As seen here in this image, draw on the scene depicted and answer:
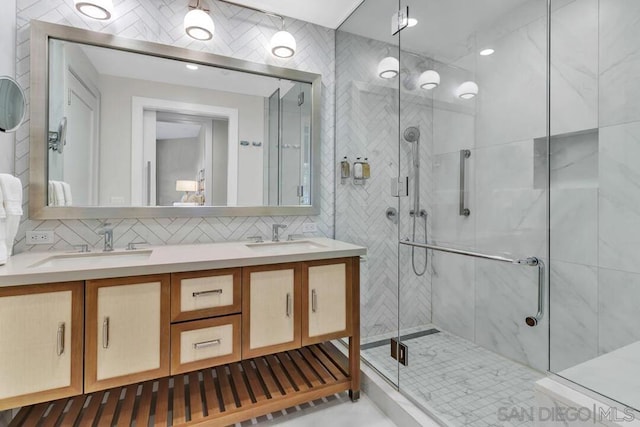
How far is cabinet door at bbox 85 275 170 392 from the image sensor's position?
4.33 ft

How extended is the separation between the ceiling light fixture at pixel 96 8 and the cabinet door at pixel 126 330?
1.52 m

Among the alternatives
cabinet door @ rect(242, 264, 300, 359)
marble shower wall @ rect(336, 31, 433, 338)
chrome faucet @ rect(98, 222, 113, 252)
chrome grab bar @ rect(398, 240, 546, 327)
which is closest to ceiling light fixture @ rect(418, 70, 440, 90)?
marble shower wall @ rect(336, 31, 433, 338)

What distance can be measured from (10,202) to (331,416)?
6.33ft

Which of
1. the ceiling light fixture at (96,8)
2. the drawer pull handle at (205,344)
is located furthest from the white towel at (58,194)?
the drawer pull handle at (205,344)

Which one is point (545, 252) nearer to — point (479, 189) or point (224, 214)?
point (479, 189)

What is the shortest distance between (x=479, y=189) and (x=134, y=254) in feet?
7.30

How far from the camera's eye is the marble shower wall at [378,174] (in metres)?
2.26

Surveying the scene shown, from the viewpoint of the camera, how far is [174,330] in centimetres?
145

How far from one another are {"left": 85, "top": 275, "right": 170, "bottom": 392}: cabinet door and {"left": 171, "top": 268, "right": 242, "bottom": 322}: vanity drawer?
5cm

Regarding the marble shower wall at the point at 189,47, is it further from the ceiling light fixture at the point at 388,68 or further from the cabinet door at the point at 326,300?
the cabinet door at the point at 326,300

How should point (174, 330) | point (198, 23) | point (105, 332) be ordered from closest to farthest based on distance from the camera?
point (105, 332)
point (174, 330)
point (198, 23)

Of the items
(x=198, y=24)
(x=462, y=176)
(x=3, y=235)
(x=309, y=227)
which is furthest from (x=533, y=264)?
(x=3, y=235)

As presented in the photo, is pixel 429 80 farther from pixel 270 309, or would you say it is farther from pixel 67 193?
pixel 67 193

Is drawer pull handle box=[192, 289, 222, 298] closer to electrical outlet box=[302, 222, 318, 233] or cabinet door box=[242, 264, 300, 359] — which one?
cabinet door box=[242, 264, 300, 359]
